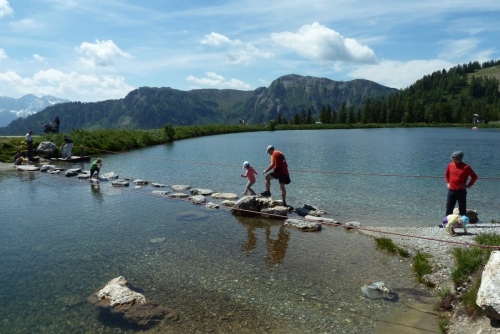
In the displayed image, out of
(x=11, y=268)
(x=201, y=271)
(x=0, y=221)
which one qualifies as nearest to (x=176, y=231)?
(x=201, y=271)

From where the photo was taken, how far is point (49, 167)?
3409 cm

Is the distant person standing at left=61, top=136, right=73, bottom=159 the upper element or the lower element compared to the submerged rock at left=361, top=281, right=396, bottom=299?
upper

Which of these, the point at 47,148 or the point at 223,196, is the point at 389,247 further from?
the point at 47,148

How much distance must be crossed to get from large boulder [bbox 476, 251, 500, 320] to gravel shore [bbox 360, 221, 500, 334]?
36 centimetres

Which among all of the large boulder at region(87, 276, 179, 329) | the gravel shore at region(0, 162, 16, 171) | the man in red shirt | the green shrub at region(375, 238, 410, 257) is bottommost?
the large boulder at region(87, 276, 179, 329)

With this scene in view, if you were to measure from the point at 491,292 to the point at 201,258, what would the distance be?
9.22 metres

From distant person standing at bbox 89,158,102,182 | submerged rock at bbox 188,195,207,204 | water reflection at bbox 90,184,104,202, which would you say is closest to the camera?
submerged rock at bbox 188,195,207,204

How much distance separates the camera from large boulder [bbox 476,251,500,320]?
24.8 ft

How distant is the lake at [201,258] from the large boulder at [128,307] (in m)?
0.26

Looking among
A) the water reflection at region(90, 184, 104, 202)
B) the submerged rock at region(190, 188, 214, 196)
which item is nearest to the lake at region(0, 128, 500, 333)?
the water reflection at region(90, 184, 104, 202)

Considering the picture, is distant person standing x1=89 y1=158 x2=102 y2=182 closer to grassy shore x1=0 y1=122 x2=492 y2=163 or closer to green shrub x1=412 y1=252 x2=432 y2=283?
grassy shore x1=0 y1=122 x2=492 y2=163

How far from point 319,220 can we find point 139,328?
36.6 feet

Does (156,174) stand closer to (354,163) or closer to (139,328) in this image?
(354,163)

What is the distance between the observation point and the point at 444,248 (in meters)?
13.6
